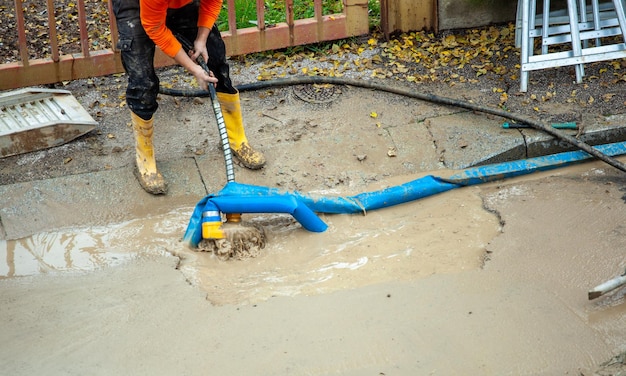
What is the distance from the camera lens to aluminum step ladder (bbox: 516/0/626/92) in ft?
20.5

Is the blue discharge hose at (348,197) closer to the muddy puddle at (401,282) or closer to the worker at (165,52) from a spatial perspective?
the muddy puddle at (401,282)

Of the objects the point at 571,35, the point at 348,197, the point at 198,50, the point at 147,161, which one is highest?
the point at 198,50

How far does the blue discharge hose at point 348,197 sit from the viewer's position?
15.8 feet

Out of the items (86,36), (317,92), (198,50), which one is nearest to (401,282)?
(198,50)

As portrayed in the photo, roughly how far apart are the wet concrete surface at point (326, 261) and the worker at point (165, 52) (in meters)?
0.17

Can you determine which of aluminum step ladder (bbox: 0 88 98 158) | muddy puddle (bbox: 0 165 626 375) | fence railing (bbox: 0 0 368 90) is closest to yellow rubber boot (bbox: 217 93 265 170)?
muddy puddle (bbox: 0 165 626 375)

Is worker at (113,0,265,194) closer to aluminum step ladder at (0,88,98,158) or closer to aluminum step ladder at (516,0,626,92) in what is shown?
aluminum step ladder at (0,88,98,158)

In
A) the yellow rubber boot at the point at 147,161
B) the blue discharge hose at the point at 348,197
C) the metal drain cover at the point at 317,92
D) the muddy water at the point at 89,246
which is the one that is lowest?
the muddy water at the point at 89,246

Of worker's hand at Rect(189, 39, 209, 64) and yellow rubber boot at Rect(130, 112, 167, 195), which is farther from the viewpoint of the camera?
yellow rubber boot at Rect(130, 112, 167, 195)

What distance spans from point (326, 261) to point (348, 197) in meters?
0.64

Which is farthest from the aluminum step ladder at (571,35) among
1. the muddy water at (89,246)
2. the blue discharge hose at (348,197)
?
the muddy water at (89,246)

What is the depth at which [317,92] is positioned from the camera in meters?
6.31

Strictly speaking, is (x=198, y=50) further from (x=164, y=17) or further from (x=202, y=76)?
(x=164, y=17)

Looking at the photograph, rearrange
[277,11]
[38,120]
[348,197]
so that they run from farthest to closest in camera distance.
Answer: [277,11]
[38,120]
[348,197]
